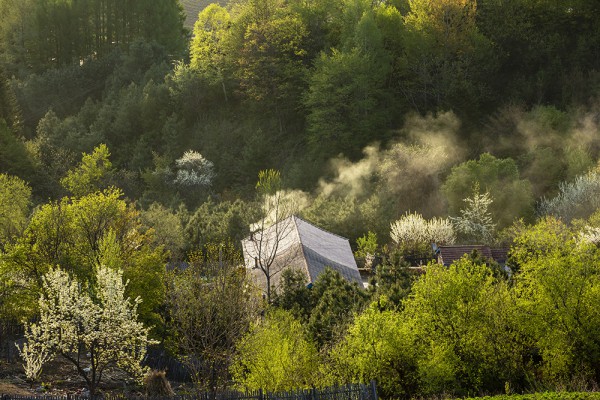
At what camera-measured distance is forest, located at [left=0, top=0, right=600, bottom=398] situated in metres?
26.7

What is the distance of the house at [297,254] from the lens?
39062mm

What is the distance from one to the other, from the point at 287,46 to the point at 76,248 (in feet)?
120

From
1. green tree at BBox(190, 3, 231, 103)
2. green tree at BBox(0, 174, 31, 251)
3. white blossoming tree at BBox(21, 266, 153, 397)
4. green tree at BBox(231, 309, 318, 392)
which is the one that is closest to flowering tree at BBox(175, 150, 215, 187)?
green tree at BBox(190, 3, 231, 103)

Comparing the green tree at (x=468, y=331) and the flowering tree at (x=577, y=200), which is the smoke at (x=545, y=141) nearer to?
the flowering tree at (x=577, y=200)

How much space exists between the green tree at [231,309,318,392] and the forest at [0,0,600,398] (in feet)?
0.26

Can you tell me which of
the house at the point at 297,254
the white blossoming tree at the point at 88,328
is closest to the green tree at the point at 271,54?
the house at the point at 297,254

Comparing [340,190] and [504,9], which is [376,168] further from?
[504,9]

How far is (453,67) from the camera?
65062mm

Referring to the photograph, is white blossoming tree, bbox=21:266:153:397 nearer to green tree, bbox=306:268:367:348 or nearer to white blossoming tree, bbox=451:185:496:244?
green tree, bbox=306:268:367:348

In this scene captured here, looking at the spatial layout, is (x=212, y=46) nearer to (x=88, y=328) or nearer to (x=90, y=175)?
(x=90, y=175)

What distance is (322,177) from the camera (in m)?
62.8

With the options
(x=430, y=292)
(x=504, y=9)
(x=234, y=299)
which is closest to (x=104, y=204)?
(x=234, y=299)

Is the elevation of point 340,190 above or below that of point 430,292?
above

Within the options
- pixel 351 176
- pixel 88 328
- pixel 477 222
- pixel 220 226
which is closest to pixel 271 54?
pixel 351 176
